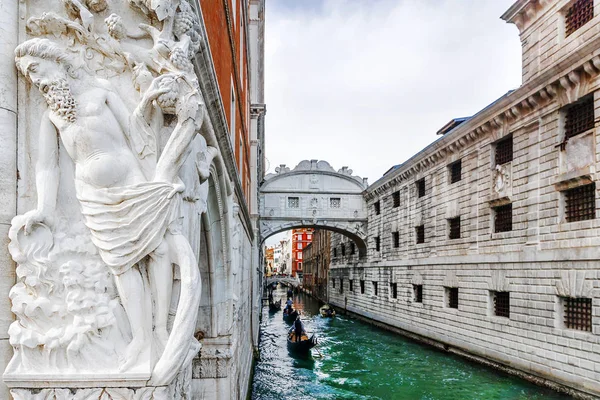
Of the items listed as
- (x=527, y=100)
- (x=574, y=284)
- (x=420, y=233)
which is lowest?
(x=574, y=284)

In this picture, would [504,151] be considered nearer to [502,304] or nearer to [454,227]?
[454,227]

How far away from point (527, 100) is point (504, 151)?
211cm

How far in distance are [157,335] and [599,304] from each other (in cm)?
1104

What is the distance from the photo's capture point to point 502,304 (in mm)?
13672

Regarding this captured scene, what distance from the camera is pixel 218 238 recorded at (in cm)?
604

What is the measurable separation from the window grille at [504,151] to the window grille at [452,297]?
5383 millimetres

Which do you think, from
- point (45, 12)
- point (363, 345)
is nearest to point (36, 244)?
point (45, 12)

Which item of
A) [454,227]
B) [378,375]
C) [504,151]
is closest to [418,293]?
[454,227]

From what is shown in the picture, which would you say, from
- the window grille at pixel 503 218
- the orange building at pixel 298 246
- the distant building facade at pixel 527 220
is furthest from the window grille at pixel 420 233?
the orange building at pixel 298 246

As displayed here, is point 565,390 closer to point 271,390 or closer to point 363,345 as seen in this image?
point 271,390

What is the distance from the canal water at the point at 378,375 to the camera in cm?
1155

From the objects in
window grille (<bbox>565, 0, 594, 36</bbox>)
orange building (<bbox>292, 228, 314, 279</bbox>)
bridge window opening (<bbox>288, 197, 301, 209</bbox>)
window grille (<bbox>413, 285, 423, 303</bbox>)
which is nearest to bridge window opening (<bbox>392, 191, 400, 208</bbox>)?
window grille (<bbox>413, 285, 423, 303</bbox>)

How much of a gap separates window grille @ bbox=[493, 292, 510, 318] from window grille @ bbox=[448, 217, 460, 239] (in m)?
3.01

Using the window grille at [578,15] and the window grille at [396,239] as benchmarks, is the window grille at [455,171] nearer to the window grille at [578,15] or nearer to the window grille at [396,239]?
the window grille at [396,239]
